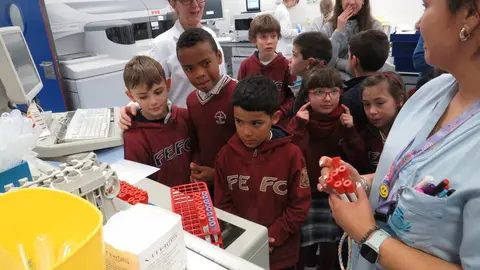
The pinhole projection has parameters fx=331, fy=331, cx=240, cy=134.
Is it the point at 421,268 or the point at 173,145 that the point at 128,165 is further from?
the point at 421,268

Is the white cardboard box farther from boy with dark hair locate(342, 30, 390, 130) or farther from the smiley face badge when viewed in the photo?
boy with dark hair locate(342, 30, 390, 130)

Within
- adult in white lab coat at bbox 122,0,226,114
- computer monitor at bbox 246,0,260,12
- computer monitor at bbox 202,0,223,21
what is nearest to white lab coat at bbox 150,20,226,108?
adult in white lab coat at bbox 122,0,226,114

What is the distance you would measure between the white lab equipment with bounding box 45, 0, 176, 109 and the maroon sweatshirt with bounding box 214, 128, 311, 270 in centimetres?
196

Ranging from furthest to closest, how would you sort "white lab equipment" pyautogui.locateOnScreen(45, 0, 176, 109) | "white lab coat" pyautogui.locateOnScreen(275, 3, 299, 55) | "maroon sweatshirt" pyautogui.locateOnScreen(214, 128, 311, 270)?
"white lab coat" pyautogui.locateOnScreen(275, 3, 299, 55) → "white lab equipment" pyautogui.locateOnScreen(45, 0, 176, 109) → "maroon sweatshirt" pyautogui.locateOnScreen(214, 128, 311, 270)

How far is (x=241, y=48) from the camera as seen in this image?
4.51 m

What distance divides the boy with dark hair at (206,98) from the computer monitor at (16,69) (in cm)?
65

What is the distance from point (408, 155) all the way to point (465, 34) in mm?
258

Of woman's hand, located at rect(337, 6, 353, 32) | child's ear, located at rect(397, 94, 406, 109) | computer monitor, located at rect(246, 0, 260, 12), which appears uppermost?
computer monitor, located at rect(246, 0, 260, 12)

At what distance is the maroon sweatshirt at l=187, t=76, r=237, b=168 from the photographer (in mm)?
1438

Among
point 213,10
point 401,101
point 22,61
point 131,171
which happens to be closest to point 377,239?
point 131,171

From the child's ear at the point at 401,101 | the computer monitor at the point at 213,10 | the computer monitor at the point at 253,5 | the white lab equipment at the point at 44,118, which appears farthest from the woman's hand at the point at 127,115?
the computer monitor at the point at 253,5

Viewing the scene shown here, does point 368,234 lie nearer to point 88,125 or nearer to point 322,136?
point 322,136

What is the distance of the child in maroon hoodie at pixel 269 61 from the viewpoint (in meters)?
2.16

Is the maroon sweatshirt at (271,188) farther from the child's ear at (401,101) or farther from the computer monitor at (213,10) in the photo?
the computer monitor at (213,10)
